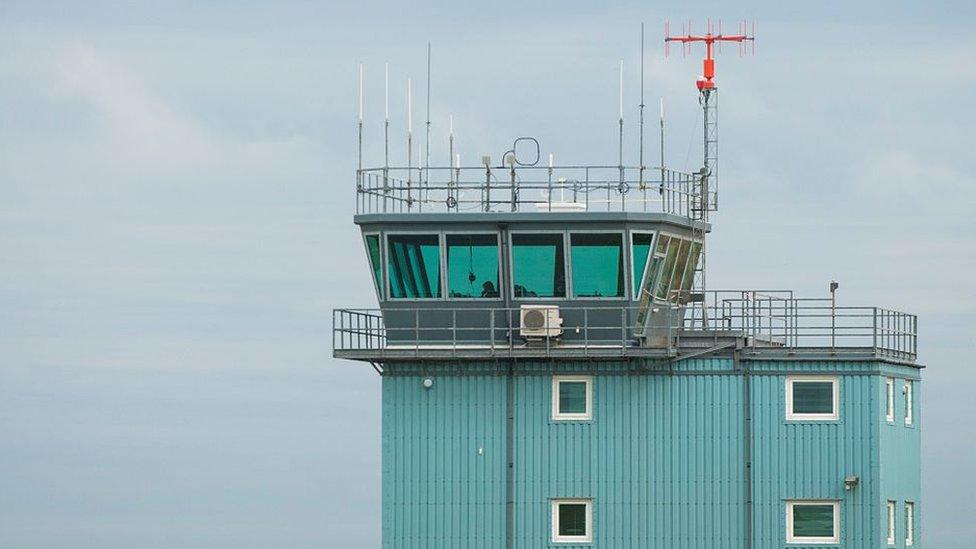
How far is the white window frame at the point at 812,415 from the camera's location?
5122 cm

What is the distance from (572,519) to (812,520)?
4.99m

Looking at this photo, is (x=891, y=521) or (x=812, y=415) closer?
(x=812, y=415)

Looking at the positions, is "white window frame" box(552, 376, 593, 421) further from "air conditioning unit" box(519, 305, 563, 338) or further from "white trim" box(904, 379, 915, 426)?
"white trim" box(904, 379, 915, 426)

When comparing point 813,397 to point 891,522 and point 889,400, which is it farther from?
point 891,522

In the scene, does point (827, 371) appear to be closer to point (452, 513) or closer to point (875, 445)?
point (875, 445)

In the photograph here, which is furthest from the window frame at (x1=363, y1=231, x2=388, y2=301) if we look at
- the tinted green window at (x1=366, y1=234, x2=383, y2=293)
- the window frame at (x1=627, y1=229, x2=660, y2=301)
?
the window frame at (x1=627, y1=229, x2=660, y2=301)

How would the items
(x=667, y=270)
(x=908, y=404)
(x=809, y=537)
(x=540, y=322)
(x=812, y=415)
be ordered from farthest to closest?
(x=908, y=404)
(x=667, y=270)
(x=540, y=322)
(x=812, y=415)
(x=809, y=537)

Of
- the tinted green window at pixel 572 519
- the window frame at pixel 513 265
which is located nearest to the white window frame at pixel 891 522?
the tinted green window at pixel 572 519

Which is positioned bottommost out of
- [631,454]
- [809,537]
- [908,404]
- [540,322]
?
[809,537]

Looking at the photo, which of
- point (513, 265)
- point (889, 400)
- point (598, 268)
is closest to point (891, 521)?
point (889, 400)

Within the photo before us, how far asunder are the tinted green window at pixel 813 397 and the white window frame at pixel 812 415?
0.19ft

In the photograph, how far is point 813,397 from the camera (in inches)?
2023

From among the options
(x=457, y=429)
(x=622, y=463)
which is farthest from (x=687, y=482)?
(x=457, y=429)

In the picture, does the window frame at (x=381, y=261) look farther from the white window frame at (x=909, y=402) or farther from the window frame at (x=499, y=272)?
the white window frame at (x=909, y=402)
